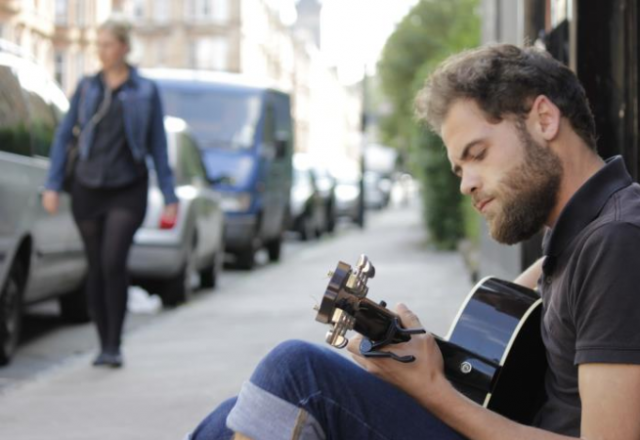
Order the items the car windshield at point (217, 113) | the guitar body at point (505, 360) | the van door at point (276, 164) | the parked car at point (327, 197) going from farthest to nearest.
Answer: the parked car at point (327, 197), the van door at point (276, 164), the car windshield at point (217, 113), the guitar body at point (505, 360)

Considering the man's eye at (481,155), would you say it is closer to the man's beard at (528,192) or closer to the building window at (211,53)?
the man's beard at (528,192)

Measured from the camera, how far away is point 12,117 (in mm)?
7234

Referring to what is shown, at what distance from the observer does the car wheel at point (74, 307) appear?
927cm

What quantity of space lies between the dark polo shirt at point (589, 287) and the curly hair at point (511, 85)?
145 millimetres

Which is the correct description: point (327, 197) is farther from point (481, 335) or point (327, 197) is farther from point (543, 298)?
point (543, 298)

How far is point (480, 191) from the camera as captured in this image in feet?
8.62

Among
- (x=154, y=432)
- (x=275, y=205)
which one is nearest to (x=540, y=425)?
(x=154, y=432)

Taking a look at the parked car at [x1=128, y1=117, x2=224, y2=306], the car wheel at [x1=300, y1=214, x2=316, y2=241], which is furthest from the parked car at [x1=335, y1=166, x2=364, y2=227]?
the parked car at [x1=128, y1=117, x2=224, y2=306]

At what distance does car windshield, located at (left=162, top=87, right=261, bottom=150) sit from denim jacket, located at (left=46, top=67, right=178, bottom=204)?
29.7 ft

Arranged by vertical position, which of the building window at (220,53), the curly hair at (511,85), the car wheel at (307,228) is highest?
the building window at (220,53)

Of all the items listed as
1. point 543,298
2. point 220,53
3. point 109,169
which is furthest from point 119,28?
point 220,53

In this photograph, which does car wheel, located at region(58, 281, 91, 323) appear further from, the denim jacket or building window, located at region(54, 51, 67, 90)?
building window, located at region(54, 51, 67, 90)

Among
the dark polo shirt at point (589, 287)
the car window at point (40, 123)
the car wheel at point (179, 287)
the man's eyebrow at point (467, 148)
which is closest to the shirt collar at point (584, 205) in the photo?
the dark polo shirt at point (589, 287)

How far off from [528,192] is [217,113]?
14341 millimetres
